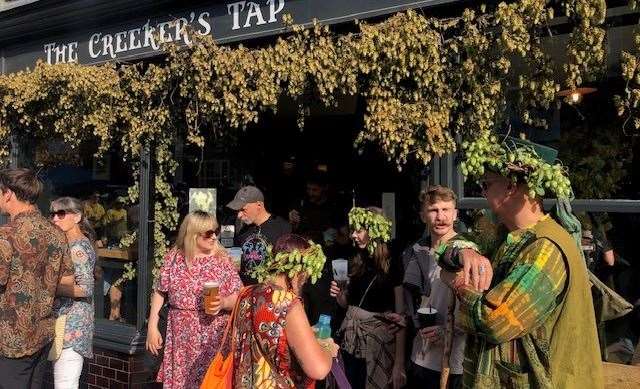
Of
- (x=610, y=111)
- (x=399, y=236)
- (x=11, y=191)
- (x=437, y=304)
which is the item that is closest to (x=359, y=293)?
(x=437, y=304)

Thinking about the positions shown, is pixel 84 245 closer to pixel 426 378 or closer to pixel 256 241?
pixel 256 241

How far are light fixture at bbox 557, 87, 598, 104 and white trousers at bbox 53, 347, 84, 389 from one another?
3.87m

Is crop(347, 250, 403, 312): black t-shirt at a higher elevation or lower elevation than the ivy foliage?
lower

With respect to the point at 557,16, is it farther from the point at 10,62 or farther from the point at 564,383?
the point at 10,62

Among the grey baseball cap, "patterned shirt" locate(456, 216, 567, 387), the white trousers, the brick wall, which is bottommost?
the brick wall

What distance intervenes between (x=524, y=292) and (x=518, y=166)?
547mm

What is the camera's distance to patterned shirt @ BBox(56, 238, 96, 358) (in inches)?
182

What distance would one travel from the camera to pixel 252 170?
730 centimetres

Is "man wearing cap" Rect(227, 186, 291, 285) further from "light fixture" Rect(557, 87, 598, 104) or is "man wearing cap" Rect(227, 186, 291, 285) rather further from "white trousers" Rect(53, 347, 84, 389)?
"light fixture" Rect(557, 87, 598, 104)

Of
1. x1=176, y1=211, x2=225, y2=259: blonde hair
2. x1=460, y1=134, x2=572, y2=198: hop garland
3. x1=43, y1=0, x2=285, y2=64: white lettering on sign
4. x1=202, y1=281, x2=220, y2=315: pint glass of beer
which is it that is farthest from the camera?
x1=43, y1=0, x2=285, y2=64: white lettering on sign

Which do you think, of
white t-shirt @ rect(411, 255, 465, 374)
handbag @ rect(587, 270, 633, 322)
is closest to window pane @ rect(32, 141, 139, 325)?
white t-shirt @ rect(411, 255, 465, 374)

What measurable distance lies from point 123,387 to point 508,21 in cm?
451

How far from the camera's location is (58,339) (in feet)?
14.9

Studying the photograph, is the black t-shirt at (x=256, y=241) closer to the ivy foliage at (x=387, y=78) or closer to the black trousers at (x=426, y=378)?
the ivy foliage at (x=387, y=78)
